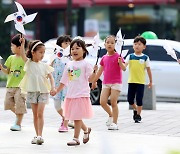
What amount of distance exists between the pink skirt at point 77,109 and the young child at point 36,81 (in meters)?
0.40

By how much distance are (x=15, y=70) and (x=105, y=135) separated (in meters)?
4.48

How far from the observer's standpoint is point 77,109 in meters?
10.3

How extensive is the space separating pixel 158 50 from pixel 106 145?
13.7m

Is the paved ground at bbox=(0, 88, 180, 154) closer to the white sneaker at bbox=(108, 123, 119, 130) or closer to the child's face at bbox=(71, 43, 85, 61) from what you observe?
the white sneaker at bbox=(108, 123, 119, 130)

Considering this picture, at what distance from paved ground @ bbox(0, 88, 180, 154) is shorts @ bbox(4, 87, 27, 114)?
36 cm

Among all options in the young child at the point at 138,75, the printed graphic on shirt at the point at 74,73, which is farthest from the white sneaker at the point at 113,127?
the printed graphic on shirt at the point at 74,73

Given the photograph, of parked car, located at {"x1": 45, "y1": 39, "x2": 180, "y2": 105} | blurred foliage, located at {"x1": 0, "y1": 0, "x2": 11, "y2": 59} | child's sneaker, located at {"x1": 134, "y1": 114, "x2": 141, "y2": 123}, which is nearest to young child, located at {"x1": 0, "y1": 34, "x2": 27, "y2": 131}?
child's sneaker, located at {"x1": 134, "y1": 114, "x2": 141, "y2": 123}

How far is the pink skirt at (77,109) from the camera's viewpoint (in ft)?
33.6

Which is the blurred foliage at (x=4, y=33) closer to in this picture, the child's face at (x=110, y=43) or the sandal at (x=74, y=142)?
the child's face at (x=110, y=43)

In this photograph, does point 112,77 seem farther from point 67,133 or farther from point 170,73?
point 170,73

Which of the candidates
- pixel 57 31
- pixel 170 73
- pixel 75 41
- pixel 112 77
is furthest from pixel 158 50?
pixel 57 31

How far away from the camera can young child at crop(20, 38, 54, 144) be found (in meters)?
10.6

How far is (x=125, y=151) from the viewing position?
9.68 m

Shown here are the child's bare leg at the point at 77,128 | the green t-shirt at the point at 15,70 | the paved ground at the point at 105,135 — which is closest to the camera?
the paved ground at the point at 105,135
